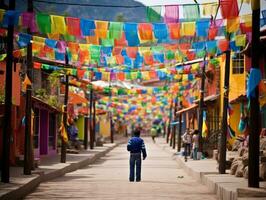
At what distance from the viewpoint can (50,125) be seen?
44.3 m

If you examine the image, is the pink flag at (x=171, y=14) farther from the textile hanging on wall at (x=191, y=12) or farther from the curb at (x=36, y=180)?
the curb at (x=36, y=180)

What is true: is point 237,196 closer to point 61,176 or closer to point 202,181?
point 202,181

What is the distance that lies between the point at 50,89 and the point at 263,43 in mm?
20203

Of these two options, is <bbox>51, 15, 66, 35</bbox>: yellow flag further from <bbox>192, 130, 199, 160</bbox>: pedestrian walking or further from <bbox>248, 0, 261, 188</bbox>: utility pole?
<bbox>192, 130, 199, 160</bbox>: pedestrian walking

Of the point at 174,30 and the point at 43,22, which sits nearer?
the point at 43,22

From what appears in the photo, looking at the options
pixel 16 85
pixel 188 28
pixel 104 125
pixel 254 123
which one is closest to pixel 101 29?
pixel 188 28

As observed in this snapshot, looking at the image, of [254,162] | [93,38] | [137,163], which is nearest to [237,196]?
[254,162]

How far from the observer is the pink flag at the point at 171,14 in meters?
19.3

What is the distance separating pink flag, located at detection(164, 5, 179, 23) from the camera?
19266 mm

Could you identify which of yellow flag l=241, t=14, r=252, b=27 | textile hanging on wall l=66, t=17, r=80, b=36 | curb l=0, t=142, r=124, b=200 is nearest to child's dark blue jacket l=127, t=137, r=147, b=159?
curb l=0, t=142, r=124, b=200

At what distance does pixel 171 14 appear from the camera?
63.8 ft

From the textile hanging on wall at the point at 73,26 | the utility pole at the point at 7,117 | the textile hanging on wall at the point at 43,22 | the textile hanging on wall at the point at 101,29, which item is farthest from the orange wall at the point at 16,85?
the utility pole at the point at 7,117

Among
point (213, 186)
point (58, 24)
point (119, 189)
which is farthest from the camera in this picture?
point (58, 24)

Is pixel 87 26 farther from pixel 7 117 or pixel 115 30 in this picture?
pixel 7 117
